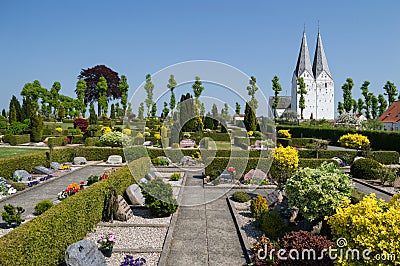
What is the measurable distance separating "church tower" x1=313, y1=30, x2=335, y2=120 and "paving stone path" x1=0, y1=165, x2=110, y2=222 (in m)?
77.5

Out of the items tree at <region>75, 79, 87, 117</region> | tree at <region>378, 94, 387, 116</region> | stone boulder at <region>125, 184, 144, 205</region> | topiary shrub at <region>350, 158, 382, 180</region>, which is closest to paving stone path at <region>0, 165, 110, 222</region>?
stone boulder at <region>125, 184, 144, 205</region>

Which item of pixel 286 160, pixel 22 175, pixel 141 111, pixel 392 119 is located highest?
pixel 392 119

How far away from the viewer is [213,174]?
1554 centimetres

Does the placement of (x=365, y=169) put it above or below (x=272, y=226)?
above

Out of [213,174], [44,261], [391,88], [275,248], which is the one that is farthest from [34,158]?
[391,88]

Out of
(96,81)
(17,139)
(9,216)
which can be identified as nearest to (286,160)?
(9,216)

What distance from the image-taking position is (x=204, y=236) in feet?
27.9

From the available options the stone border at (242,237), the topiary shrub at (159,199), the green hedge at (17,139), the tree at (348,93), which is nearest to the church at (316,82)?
the tree at (348,93)

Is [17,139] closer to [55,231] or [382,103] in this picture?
[55,231]

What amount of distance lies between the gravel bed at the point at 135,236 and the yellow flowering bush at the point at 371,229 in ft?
13.9

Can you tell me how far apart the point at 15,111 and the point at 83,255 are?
4423 centimetres

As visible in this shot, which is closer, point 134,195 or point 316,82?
point 134,195

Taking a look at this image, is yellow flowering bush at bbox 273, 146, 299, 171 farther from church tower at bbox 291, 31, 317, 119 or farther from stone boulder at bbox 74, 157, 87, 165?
church tower at bbox 291, 31, 317, 119

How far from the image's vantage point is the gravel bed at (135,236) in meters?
7.88
